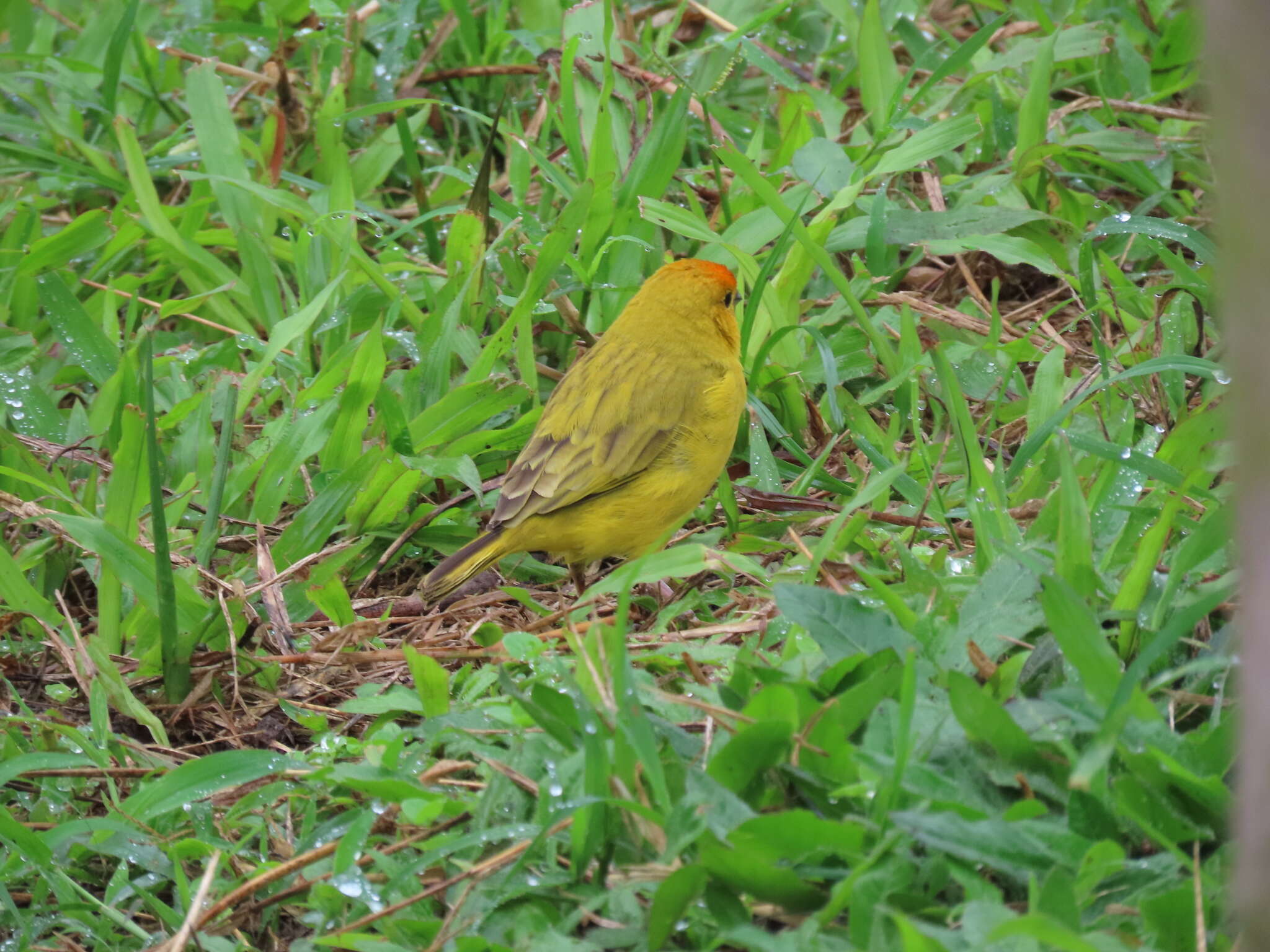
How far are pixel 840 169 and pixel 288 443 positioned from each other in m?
2.12

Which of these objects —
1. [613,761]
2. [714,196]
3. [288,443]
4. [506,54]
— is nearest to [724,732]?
[613,761]

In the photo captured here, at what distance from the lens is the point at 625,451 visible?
3881 mm

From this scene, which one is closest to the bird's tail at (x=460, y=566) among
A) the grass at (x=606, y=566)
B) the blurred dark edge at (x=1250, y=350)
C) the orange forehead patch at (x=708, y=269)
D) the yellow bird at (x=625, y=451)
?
the yellow bird at (x=625, y=451)

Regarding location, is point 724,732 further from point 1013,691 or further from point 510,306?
point 510,306

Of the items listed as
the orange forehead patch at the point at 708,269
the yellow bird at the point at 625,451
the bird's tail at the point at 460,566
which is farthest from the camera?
the orange forehead patch at the point at 708,269

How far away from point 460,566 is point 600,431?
59 centimetres

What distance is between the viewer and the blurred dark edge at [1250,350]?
1.19 m

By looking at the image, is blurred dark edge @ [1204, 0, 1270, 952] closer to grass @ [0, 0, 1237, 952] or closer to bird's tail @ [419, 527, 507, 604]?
grass @ [0, 0, 1237, 952]

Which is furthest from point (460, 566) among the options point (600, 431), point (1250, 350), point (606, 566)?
point (1250, 350)

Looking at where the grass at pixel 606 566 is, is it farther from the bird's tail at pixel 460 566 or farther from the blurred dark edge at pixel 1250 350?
the blurred dark edge at pixel 1250 350

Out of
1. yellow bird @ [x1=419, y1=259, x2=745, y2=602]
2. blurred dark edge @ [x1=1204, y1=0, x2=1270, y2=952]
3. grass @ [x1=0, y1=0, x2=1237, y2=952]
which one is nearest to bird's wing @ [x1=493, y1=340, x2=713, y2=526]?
yellow bird @ [x1=419, y1=259, x2=745, y2=602]

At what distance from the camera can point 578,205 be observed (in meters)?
4.41

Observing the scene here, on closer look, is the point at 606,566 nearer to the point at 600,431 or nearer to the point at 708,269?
the point at 600,431

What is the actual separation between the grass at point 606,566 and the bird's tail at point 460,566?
116 mm
